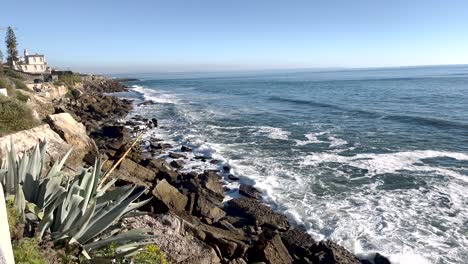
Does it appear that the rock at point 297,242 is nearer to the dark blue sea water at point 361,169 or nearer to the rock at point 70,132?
the dark blue sea water at point 361,169

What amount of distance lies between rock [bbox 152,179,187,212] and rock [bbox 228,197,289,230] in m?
2.52

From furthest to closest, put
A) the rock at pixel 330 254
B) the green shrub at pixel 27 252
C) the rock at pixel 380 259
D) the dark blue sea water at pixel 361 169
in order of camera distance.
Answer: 1. the dark blue sea water at pixel 361 169
2. the rock at pixel 380 259
3. the rock at pixel 330 254
4. the green shrub at pixel 27 252

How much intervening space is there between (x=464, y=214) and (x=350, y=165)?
714 centimetres

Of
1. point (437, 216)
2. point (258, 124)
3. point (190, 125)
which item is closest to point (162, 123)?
point (190, 125)

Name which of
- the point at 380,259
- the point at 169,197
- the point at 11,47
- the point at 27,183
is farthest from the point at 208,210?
the point at 11,47

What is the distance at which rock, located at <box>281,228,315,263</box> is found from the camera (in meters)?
11.5

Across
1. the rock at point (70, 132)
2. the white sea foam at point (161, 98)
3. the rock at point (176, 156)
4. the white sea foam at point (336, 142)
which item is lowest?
the white sea foam at point (161, 98)

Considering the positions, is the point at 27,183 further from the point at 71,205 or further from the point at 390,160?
the point at 390,160

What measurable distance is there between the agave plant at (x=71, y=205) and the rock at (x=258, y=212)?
8.27 meters

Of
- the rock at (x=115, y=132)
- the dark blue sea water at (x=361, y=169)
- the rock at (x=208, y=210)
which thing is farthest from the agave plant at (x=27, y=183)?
the rock at (x=115, y=132)

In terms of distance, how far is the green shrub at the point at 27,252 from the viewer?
4.30m

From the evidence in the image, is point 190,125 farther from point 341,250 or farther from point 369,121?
point 341,250

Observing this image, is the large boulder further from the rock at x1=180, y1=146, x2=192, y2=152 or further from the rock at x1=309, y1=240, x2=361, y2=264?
the rock at x1=180, y1=146, x2=192, y2=152

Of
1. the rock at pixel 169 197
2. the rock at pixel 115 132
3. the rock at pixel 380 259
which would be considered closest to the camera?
the rock at pixel 380 259
